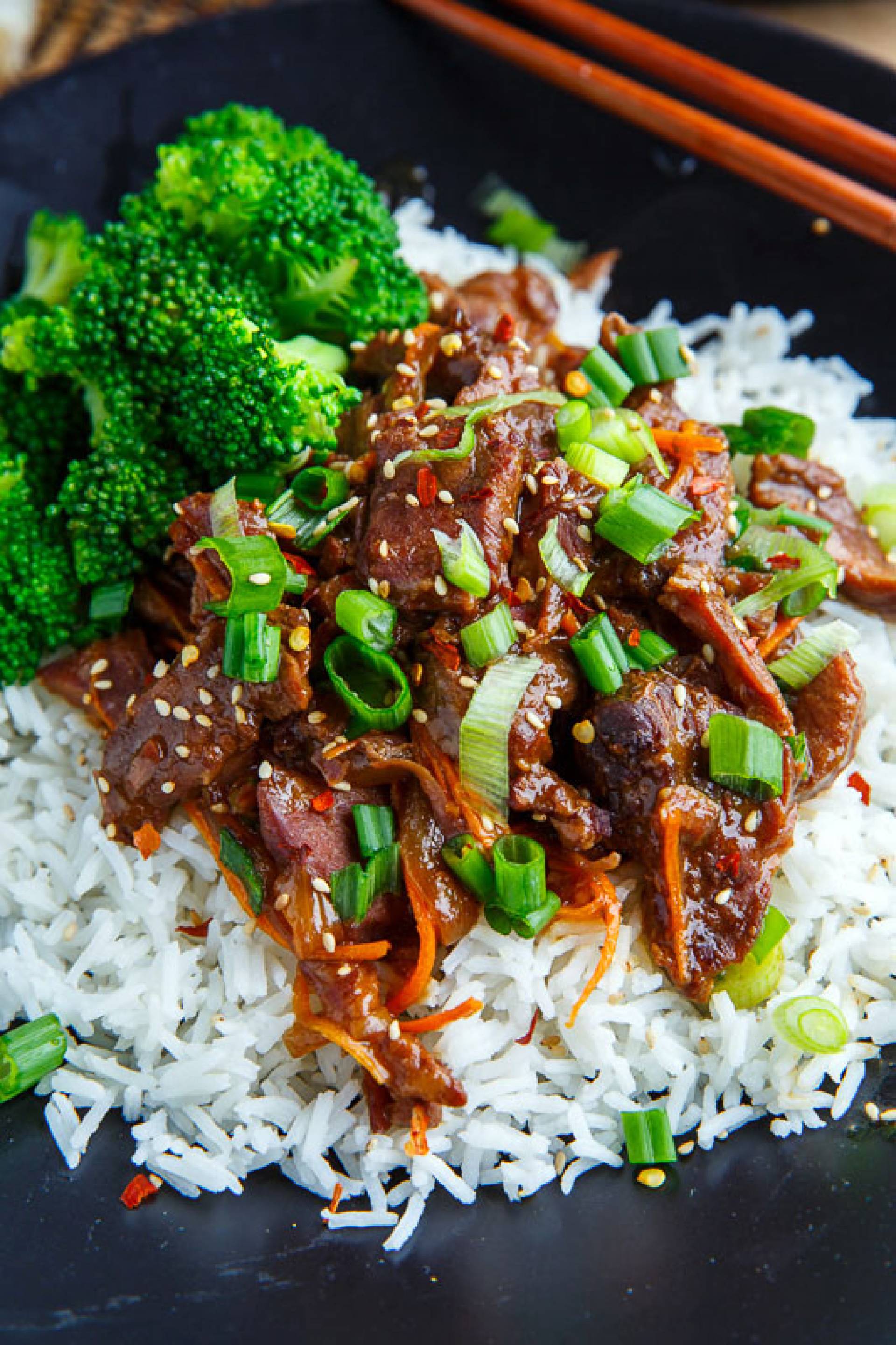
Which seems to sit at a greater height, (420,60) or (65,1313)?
(420,60)

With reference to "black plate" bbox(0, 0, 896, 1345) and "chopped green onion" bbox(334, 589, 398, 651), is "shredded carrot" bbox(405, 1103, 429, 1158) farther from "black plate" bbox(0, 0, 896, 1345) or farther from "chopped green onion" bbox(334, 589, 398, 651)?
"chopped green onion" bbox(334, 589, 398, 651)

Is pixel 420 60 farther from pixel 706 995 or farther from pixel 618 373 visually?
pixel 706 995

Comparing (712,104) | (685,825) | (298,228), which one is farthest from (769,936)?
(712,104)

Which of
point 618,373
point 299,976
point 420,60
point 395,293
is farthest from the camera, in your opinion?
point 420,60

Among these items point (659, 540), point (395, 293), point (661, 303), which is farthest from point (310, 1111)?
point (661, 303)

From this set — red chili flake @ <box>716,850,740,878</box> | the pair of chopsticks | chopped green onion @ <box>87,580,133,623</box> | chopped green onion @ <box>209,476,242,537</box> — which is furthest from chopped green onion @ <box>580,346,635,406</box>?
chopped green onion @ <box>87,580,133,623</box>

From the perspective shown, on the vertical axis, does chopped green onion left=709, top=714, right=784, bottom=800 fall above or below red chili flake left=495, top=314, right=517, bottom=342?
below

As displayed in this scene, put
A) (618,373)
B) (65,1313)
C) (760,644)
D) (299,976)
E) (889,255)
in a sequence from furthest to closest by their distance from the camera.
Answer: (889,255) < (618,373) < (760,644) < (299,976) < (65,1313)
